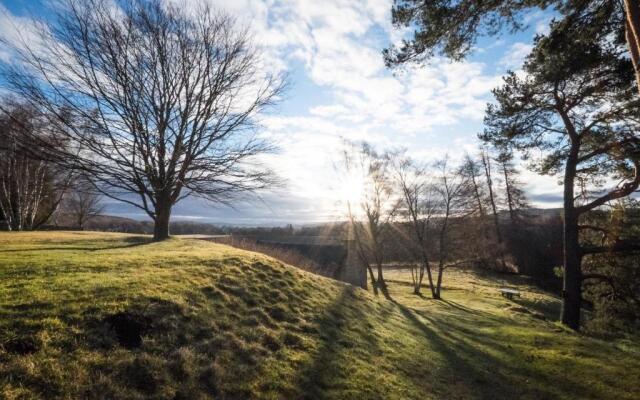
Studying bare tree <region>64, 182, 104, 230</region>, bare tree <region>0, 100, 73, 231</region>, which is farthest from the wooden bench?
bare tree <region>64, 182, 104, 230</region>

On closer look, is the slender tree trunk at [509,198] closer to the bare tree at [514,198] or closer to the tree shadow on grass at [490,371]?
the bare tree at [514,198]

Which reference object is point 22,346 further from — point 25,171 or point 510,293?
point 510,293

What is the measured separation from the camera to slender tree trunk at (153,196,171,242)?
51.6 ft

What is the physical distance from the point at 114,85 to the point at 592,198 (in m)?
22.4

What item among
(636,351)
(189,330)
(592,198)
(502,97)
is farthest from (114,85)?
(592,198)

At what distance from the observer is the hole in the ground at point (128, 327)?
5153 millimetres

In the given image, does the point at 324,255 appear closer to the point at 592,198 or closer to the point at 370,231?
the point at 370,231

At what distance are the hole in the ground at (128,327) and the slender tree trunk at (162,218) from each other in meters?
11.0

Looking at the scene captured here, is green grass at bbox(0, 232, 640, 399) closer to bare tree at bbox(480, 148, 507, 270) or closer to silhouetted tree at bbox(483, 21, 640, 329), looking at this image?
silhouetted tree at bbox(483, 21, 640, 329)

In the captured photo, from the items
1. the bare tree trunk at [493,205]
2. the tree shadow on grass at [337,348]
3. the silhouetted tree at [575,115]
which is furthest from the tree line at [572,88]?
the bare tree trunk at [493,205]

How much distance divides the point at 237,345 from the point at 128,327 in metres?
2.00

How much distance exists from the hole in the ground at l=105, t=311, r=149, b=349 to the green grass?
8 cm

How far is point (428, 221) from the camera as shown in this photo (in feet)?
101

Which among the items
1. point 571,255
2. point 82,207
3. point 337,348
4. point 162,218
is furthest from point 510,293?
point 82,207
